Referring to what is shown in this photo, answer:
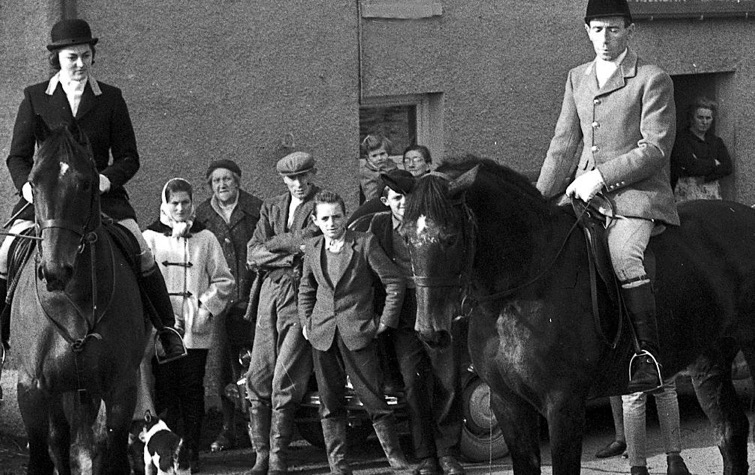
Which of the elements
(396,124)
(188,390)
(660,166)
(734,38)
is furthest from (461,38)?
(660,166)

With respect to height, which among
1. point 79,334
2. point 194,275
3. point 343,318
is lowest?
point 343,318

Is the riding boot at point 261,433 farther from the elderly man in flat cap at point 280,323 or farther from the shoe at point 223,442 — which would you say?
the shoe at point 223,442

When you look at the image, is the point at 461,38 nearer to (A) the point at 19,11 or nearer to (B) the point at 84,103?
(A) the point at 19,11

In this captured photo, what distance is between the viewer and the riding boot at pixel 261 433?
10.1 meters

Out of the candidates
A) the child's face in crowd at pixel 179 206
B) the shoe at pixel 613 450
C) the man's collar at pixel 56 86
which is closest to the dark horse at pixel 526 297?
the shoe at pixel 613 450

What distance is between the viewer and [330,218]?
973 centimetres

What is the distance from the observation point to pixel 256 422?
10164 mm

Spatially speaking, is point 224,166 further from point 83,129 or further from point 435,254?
point 435,254

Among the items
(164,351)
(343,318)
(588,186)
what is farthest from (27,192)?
(588,186)

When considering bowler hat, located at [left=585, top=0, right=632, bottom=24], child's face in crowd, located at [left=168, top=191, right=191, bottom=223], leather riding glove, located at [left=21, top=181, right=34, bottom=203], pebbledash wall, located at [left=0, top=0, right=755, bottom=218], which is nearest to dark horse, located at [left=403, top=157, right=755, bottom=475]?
bowler hat, located at [left=585, top=0, right=632, bottom=24]

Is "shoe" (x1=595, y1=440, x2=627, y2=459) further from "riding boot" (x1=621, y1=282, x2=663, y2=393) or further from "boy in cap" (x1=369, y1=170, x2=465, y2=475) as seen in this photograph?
"riding boot" (x1=621, y1=282, x2=663, y2=393)

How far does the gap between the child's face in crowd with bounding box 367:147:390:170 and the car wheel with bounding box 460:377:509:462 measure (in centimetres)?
187

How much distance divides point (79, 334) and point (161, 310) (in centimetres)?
84

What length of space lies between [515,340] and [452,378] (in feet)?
8.33
